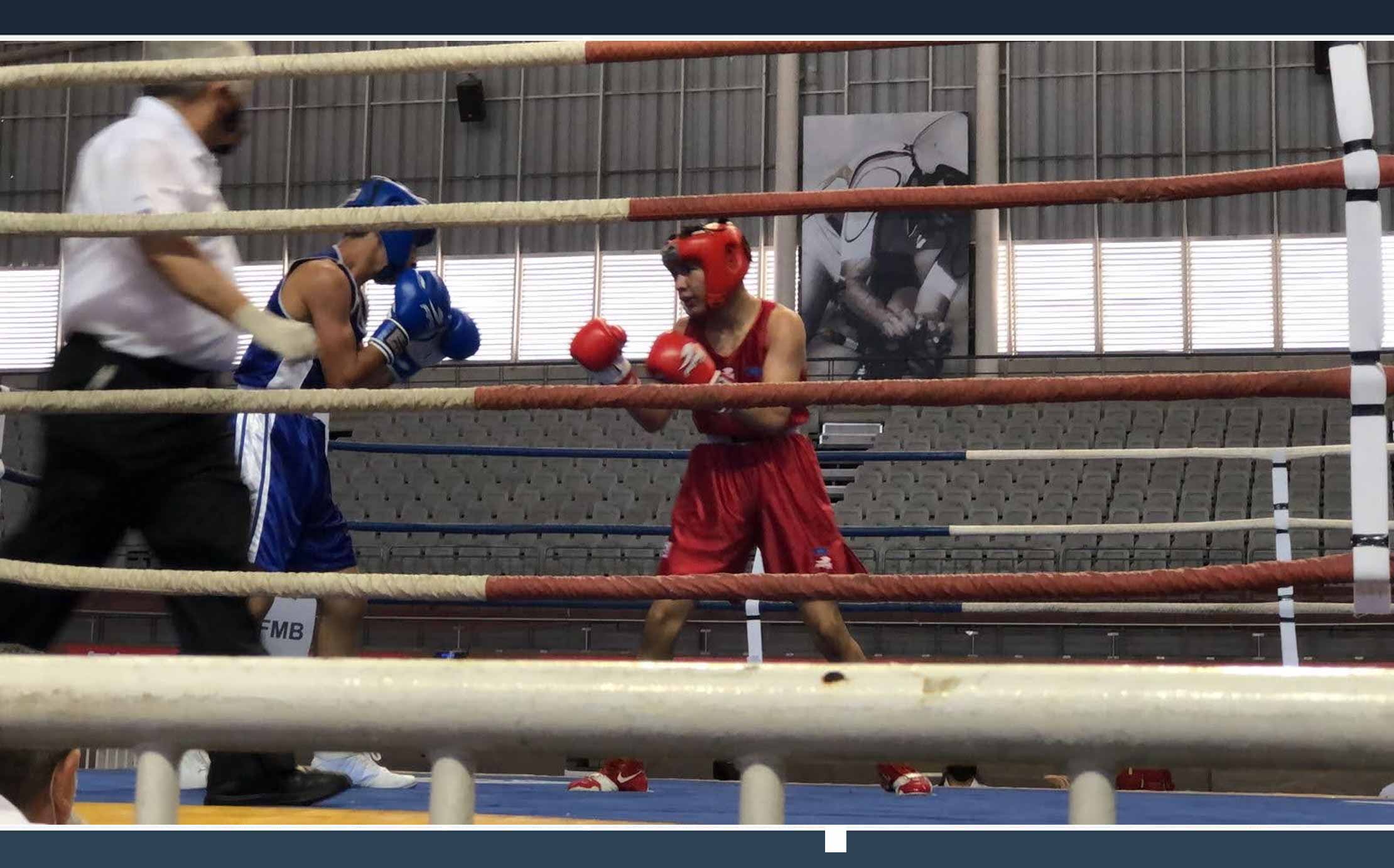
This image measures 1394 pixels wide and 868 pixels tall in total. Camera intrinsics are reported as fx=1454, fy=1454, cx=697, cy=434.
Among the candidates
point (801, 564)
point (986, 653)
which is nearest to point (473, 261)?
point (986, 653)

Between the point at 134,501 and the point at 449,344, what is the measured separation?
0.99m

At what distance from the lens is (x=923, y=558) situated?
35.2 ft

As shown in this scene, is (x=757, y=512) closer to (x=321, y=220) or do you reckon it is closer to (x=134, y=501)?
(x=134, y=501)

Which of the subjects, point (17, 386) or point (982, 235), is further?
point (17, 386)

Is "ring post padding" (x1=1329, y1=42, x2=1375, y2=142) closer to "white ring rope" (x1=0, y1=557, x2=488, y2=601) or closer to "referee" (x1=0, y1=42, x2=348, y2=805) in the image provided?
"white ring rope" (x1=0, y1=557, x2=488, y2=601)

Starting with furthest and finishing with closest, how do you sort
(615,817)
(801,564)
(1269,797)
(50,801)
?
(1269,797) < (801,564) < (615,817) < (50,801)

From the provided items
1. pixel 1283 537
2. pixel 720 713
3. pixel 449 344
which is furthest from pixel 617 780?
pixel 720 713

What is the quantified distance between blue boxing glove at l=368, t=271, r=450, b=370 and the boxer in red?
34 cm

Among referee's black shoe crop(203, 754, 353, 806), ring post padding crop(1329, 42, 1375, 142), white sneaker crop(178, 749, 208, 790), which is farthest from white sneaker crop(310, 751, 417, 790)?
ring post padding crop(1329, 42, 1375, 142)

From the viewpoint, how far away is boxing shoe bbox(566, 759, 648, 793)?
301 cm

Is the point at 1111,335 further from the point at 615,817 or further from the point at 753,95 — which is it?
the point at 615,817

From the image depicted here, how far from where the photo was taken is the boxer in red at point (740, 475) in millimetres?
2906

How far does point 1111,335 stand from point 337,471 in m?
6.89

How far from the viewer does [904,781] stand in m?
3.02
